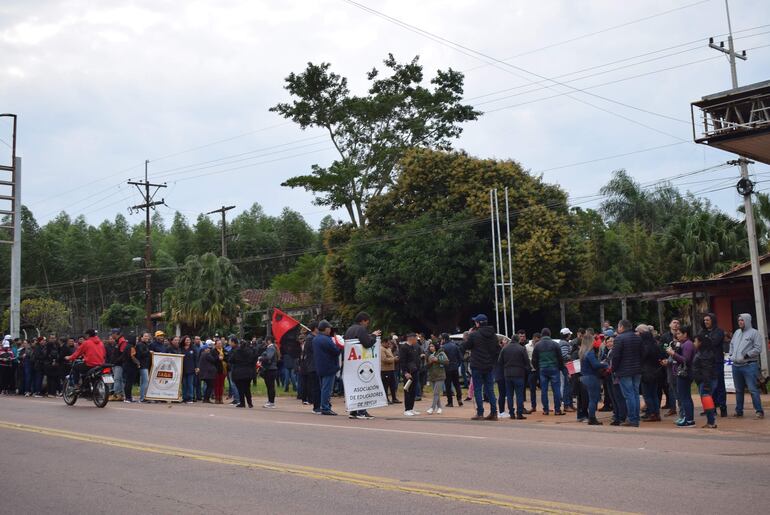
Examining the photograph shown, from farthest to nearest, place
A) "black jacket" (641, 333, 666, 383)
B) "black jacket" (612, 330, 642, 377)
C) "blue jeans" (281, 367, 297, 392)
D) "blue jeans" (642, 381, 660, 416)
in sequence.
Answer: "blue jeans" (281, 367, 297, 392)
"blue jeans" (642, 381, 660, 416)
"black jacket" (641, 333, 666, 383)
"black jacket" (612, 330, 642, 377)

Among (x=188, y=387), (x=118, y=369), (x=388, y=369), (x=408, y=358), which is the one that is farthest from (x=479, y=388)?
(x=118, y=369)

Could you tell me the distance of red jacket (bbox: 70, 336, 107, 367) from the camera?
20641mm

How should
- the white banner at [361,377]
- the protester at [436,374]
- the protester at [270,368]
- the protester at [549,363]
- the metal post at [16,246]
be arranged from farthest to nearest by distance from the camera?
1. the metal post at [16,246]
2. the protester at [270,368]
3. the protester at [436,374]
4. the protester at [549,363]
5. the white banner at [361,377]

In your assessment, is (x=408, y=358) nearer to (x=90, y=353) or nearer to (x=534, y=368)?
(x=534, y=368)

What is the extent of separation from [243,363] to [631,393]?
998 cm

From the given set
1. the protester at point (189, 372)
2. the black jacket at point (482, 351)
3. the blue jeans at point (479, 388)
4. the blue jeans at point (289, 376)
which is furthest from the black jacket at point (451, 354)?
the blue jeans at point (289, 376)

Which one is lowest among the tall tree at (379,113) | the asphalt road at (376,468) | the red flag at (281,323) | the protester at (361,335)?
the asphalt road at (376,468)

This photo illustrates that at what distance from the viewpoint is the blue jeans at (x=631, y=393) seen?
49.1 feet

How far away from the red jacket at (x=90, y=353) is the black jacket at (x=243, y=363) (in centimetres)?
328

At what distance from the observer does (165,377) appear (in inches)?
928

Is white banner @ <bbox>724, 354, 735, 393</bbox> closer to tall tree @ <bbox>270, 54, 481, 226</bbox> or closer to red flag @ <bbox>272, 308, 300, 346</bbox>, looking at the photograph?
red flag @ <bbox>272, 308, 300, 346</bbox>

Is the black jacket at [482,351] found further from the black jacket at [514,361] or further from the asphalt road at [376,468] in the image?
the asphalt road at [376,468]

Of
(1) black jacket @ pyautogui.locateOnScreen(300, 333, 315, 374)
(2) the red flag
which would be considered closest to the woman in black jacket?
(1) black jacket @ pyautogui.locateOnScreen(300, 333, 315, 374)

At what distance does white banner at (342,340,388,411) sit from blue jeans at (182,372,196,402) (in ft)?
26.0
